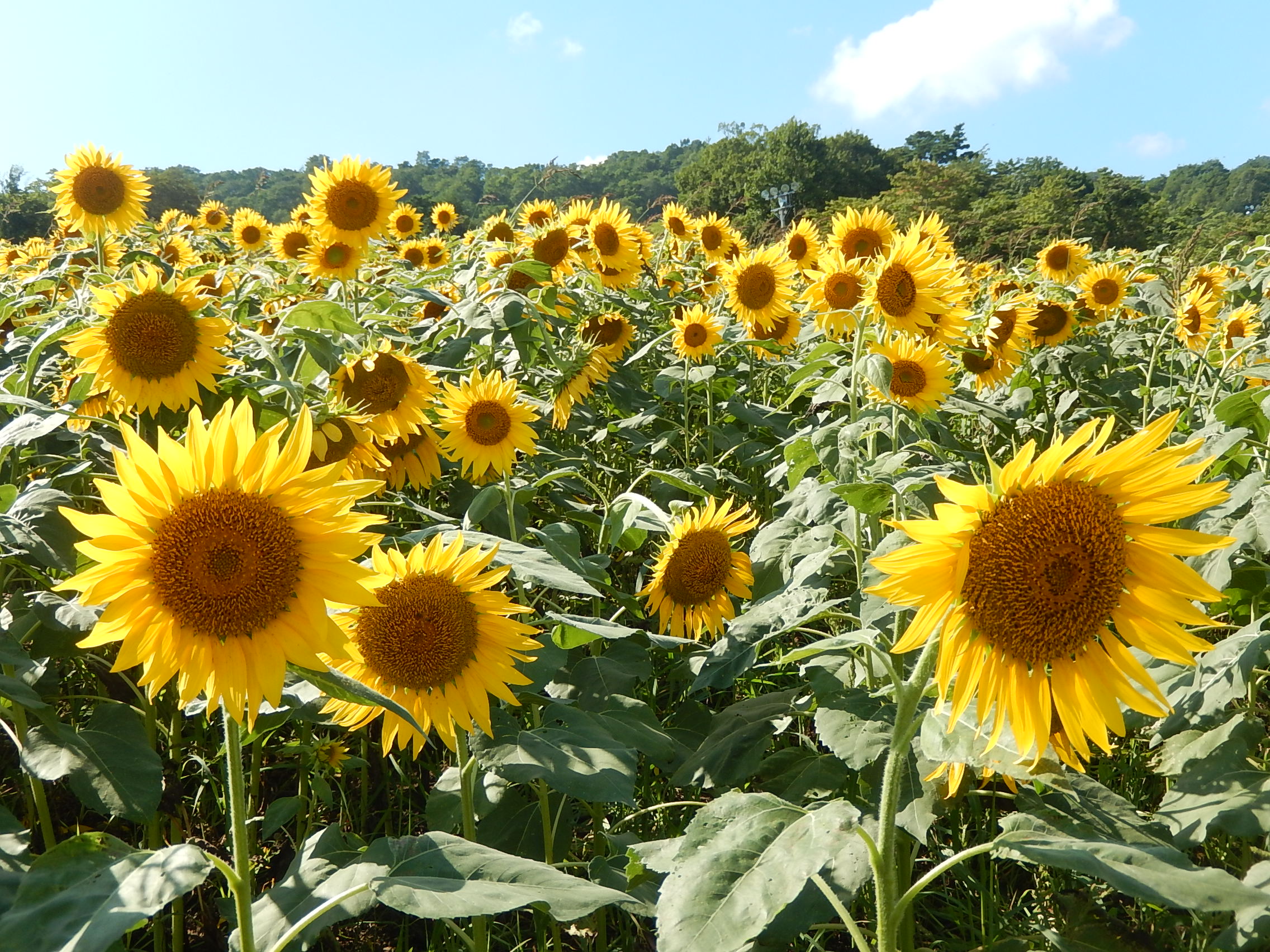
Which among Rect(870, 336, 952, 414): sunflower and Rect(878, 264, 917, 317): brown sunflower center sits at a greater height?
Rect(878, 264, 917, 317): brown sunflower center

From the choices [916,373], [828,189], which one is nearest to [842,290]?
[916,373]

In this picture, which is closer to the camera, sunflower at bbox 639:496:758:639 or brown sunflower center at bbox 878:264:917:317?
sunflower at bbox 639:496:758:639

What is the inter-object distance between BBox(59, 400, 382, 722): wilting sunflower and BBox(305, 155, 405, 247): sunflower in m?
3.04

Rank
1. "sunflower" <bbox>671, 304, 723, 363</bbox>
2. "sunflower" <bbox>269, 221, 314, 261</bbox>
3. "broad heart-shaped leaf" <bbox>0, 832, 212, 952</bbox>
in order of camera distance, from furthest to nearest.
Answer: "sunflower" <bbox>269, 221, 314, 261</bbox>, "sunflower" <bbox>671, 304, 723, 363</bbox>, "broad heart-shaped leaf" <bbox>0, 832, 212, 952</bbox>

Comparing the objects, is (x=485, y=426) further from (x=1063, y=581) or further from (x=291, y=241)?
(x=291, y=241)

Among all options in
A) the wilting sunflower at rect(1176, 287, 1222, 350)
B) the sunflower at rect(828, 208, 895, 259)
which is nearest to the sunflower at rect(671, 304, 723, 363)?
the sunflower at rect(828, 208, 895, 259)

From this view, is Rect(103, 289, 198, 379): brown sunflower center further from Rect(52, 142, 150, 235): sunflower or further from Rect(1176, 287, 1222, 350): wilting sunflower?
Rect(1176, 287, 1222, 350): wilting sunflower

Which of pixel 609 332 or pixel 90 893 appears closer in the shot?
pixel 90 893

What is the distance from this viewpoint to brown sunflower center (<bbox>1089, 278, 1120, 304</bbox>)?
6676 millimetres

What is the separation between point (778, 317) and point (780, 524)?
266cm

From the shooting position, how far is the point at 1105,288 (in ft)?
22.0

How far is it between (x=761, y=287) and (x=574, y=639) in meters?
3.20

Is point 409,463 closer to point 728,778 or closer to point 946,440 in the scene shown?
point 728,778

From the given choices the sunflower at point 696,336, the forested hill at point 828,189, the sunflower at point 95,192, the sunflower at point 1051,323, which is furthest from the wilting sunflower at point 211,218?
the sunflower at point 1051,323
